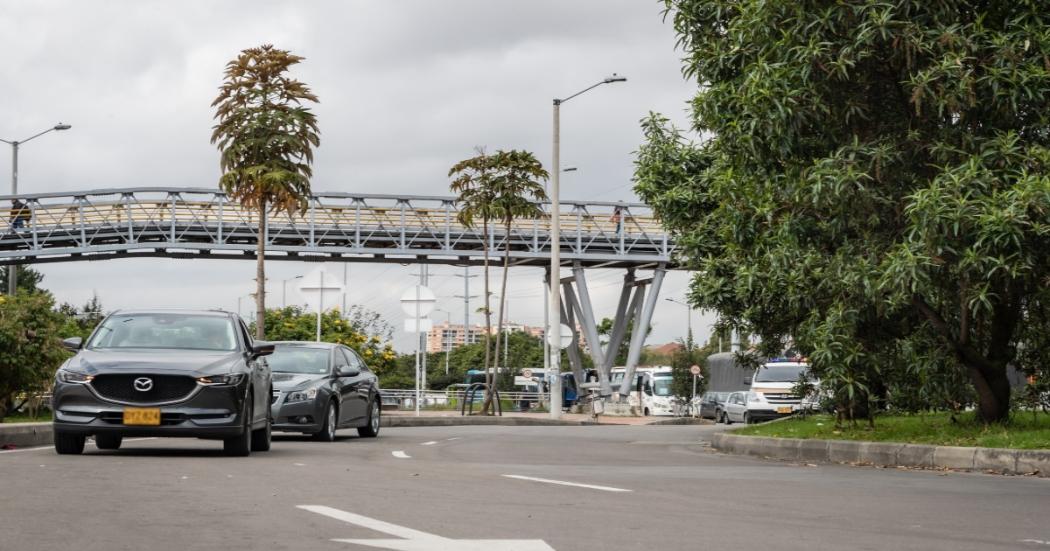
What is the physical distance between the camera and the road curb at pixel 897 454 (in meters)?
14.3

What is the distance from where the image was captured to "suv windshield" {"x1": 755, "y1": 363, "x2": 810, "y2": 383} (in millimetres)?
41594

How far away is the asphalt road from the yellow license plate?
1.22 feet

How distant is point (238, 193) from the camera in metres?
31.6

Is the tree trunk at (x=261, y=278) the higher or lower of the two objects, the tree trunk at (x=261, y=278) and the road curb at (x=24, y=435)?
the higher

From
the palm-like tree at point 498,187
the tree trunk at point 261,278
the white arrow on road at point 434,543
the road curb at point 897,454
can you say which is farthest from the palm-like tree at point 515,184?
the white arrow on road at point 434,543

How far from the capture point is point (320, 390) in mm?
20047

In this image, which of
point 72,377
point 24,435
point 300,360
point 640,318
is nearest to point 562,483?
point 72,377

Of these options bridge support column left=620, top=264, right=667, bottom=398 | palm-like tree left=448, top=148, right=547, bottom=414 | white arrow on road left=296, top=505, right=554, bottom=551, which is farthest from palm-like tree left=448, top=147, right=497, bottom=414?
white arrow on road left=296, top=505, right=554, bottom=551

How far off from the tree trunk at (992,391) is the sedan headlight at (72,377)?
33.4 feet

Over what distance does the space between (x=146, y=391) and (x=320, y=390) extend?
6.02 metres

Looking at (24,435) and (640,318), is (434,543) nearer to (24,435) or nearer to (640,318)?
(24,435)

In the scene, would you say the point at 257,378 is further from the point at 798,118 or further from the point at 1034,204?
the point at 1034,204

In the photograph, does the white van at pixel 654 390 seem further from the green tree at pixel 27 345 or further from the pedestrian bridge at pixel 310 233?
the green tree at pixel 27 345

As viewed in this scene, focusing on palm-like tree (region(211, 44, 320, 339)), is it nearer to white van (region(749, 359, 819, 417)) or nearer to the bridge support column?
white van (region(749, 359, 819, 417))
